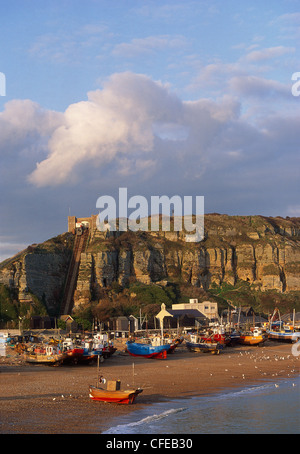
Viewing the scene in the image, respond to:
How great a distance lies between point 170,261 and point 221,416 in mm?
122365

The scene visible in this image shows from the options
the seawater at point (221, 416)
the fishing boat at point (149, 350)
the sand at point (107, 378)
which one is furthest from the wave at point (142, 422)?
the fishing boat at point (149, 350)

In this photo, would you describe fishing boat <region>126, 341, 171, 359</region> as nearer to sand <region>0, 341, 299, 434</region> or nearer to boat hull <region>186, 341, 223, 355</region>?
sand <region>0, 341, 299, 434</region>

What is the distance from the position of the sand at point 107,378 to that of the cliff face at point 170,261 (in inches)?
2388

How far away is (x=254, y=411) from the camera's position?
27.5 meters

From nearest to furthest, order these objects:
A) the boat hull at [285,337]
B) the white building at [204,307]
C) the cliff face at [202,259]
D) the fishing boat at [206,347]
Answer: the fishing boat at [206,347] < the boat hull at [285,337] < the white building at [204,307] < the cliff face at [202,259]

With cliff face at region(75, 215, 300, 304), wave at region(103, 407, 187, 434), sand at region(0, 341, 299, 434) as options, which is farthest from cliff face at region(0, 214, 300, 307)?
wave at region(103, 407, 187, 434)

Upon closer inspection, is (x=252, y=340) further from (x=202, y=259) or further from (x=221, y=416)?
(x=202, y=259)

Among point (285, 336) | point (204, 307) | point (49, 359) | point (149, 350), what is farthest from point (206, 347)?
point (204, 307)

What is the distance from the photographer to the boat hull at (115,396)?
27.4m

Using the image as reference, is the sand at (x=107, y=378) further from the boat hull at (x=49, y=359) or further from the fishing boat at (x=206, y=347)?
the fishing boat at (x=206, y=347)

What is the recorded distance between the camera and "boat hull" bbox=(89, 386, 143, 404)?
27.4 metres

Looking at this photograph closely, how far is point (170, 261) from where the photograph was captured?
14825cm
